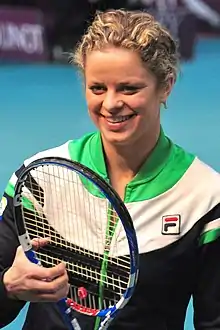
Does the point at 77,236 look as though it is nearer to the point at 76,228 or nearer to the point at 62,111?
the point at 76,228

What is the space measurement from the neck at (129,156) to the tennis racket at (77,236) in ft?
0.20

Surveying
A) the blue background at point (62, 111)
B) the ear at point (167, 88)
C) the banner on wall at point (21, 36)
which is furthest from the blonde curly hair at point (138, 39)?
the banner on wall at point (21, 36)

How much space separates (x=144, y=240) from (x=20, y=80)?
14.8ft

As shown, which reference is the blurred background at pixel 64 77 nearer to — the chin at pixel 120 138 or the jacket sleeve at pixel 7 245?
the jacket sleeve at pixel 7 245

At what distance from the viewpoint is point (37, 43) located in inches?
249

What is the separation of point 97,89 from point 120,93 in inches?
1.5

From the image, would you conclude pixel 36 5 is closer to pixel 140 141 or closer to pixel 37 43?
pixel 37 43

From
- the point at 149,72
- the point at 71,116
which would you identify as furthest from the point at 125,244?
the point at 71,116

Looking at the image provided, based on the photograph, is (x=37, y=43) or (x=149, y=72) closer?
(x=149, y=72)

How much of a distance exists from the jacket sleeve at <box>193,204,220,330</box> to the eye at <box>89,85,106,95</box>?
0.26 meters

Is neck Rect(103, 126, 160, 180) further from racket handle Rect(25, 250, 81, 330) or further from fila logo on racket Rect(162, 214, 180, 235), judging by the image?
racket handle Rect(25, 250, 81, 330)

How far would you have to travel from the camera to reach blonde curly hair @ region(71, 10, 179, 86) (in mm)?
1325

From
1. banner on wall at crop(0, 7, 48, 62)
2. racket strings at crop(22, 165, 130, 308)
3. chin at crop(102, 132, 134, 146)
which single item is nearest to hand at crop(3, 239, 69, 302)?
racket strings at crop(22, 165, 130, 308)

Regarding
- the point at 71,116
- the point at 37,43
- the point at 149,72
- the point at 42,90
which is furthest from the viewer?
the point at 37,43
